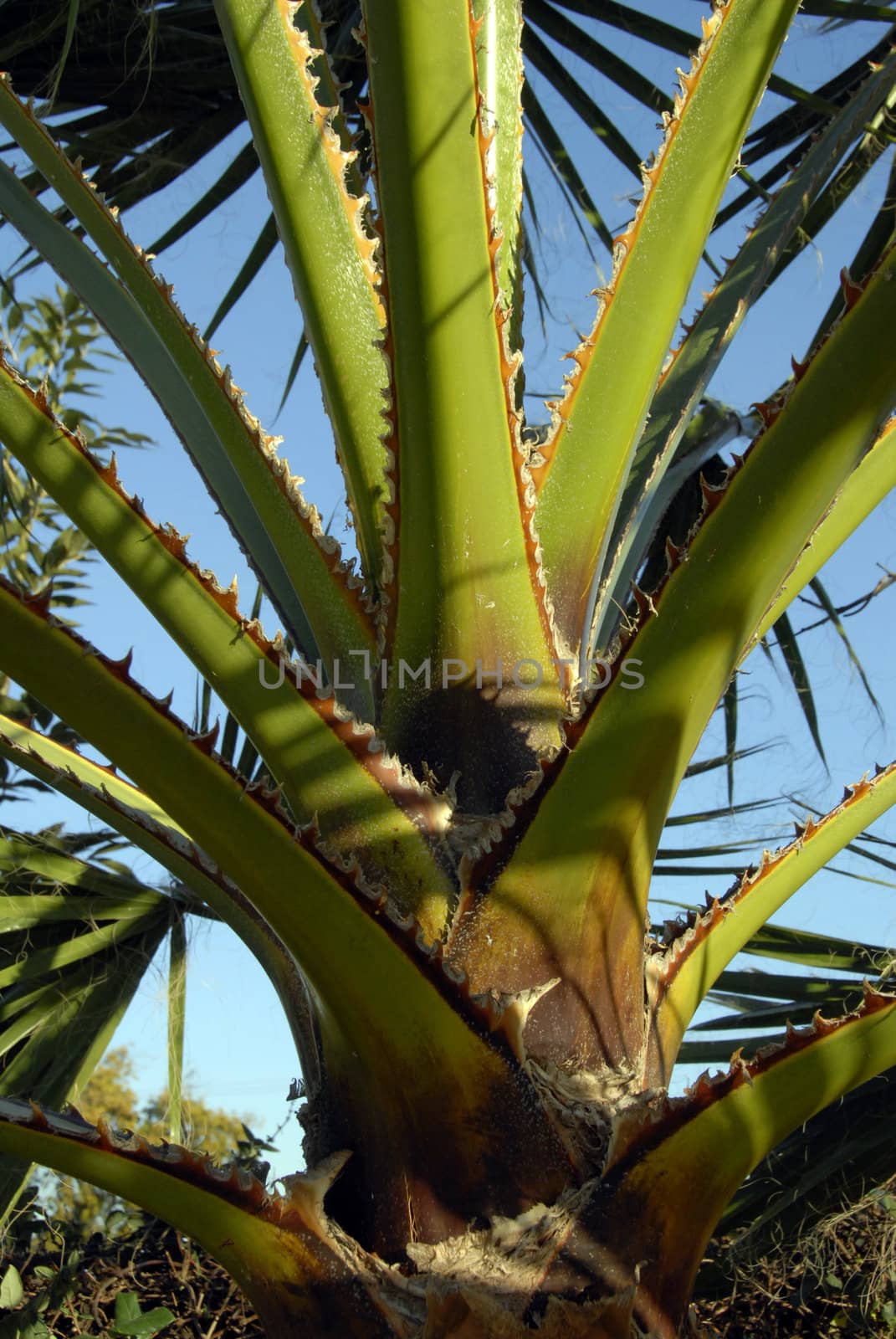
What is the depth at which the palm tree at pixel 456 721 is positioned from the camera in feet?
3.82

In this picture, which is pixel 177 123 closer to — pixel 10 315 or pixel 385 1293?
pixel 10 315

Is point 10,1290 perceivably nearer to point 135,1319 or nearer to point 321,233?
point 135,1319

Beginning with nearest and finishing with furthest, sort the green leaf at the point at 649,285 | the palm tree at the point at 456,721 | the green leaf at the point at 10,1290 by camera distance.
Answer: the palm tree at the point at 456,721 < the green leaf at the point at 649,285 < the green leaf at the point at 10,1290

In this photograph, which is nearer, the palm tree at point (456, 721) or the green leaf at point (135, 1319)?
the palm tree at point (456, 721)

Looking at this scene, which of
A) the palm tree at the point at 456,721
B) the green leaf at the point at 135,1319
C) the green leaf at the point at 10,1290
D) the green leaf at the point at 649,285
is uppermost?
the green leaf at the point at 649,285

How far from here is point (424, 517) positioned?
56.6 inches

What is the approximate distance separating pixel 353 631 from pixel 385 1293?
77 cm

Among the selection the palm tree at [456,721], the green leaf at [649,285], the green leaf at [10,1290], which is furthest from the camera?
the green leaf at [10,1290]

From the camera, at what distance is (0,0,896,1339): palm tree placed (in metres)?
1.16

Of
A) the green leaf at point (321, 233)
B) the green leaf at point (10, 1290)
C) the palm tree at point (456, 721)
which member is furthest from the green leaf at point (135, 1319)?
the green leaf at point (321, 233)

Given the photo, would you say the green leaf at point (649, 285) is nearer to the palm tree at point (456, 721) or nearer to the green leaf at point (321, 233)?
the palm tree at point (456, 721)

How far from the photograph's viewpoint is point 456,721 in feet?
4.91

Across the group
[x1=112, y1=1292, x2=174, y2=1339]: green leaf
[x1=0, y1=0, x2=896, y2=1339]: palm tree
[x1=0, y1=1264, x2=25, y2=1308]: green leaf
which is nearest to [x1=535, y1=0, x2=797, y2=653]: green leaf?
[x1=0, y1=0, x2=896, y2=1339]: palm tree

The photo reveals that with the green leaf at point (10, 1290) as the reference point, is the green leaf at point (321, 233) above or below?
above
